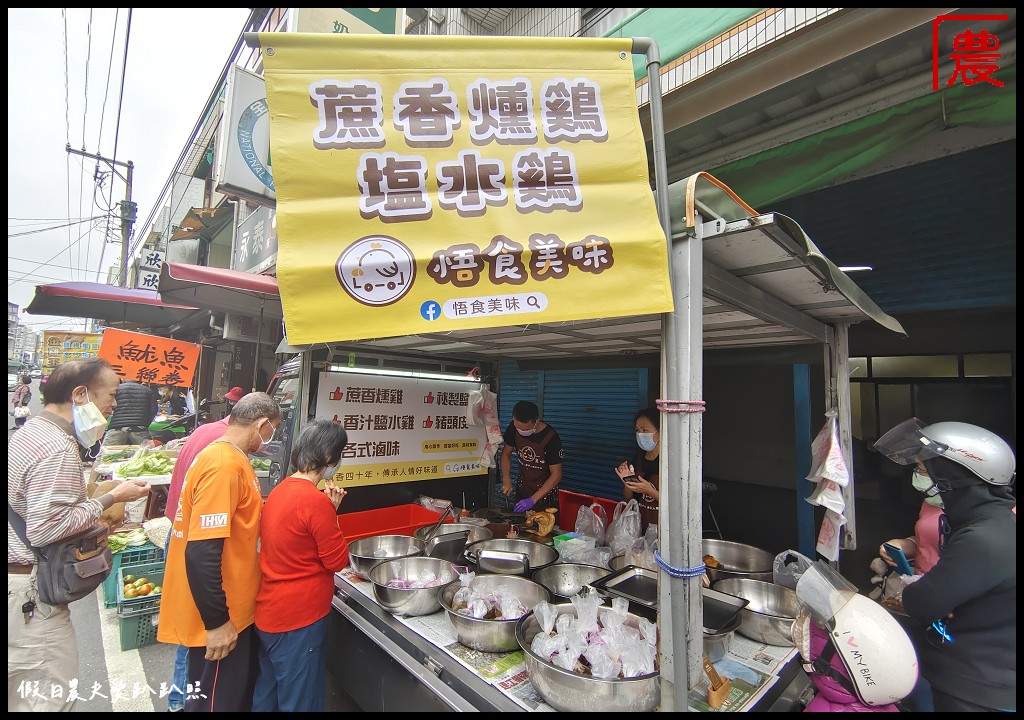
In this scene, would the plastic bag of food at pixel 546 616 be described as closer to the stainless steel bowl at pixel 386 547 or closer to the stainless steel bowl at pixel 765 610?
the stainless steel bowl at pixel 765 610

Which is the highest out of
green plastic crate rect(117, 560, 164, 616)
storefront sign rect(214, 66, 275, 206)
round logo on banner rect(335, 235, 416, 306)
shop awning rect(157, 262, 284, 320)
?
storefront sign rect(214, 66, 275, 206)

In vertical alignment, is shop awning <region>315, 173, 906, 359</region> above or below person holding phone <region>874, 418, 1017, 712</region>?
above

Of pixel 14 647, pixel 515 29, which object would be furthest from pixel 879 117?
pixel 14 647

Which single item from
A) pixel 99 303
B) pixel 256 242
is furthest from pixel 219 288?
pixel 99 303

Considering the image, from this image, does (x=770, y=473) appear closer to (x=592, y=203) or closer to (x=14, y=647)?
(x=592, y=203)

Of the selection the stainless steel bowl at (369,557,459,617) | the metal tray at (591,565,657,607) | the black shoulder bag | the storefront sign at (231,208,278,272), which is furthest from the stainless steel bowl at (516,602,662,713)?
the storefront sign at (231,208,278,272)

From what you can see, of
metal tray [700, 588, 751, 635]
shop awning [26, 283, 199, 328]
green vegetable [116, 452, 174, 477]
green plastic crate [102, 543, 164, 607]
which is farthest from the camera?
shop awning [26, 283, 199, 328]

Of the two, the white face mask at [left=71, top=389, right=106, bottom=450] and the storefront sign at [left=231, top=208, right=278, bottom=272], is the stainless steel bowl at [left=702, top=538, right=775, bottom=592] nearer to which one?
the white face mask at [left=71, top=389, right=106, bottom=450]

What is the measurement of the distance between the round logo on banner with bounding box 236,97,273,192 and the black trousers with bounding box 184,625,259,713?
5994mm

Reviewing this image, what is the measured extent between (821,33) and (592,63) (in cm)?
366

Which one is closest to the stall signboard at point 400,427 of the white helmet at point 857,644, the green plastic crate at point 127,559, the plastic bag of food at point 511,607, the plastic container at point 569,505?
the plastic container at point 569,505

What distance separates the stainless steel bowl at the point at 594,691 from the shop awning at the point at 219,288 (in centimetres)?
273

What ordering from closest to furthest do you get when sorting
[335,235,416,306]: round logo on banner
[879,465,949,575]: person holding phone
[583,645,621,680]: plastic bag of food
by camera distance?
[335,235,416,306]: round logo on banner, [583,645,621,680]: plastic bag of food, [879,465,949,575]: person holding phone

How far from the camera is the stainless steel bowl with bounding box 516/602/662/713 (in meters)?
2.04
